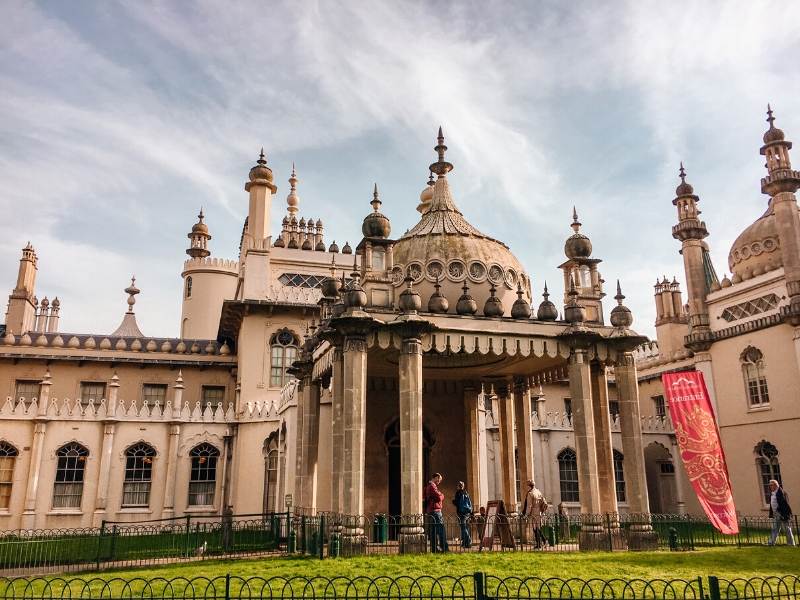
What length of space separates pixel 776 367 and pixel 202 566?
2611cm

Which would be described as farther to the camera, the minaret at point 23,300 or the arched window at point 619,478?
the minaret at point 23,300

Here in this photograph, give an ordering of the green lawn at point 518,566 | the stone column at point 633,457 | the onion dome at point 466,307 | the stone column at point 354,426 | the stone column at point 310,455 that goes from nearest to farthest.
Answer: the green lawn at point 518,566 < the stone column at point 354,426 < the stone column at point 633,457 < the onion dome at point 466,307 < the stone column at point 310,455

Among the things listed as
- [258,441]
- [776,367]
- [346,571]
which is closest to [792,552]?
[346,571]

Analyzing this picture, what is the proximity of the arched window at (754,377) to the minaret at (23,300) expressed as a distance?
37759 mm

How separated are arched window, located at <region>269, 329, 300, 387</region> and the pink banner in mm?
20531

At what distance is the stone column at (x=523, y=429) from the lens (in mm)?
20359

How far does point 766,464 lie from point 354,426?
2365 cm

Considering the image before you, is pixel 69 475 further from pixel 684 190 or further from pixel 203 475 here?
pixel 684 190

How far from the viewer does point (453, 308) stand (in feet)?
59.2

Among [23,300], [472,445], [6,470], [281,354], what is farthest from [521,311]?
[23,300]

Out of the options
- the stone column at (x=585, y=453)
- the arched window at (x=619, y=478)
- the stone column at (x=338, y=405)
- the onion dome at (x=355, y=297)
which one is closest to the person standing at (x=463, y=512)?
the stone column at (x=585, y=453)

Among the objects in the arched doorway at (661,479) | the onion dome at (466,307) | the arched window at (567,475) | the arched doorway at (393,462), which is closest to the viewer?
the onion dome at (466,307)

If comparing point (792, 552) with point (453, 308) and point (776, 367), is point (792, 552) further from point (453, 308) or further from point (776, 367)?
point (776, 367)

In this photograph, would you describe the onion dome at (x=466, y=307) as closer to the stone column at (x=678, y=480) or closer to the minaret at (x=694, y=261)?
the minaret at (x=694, y=261)
